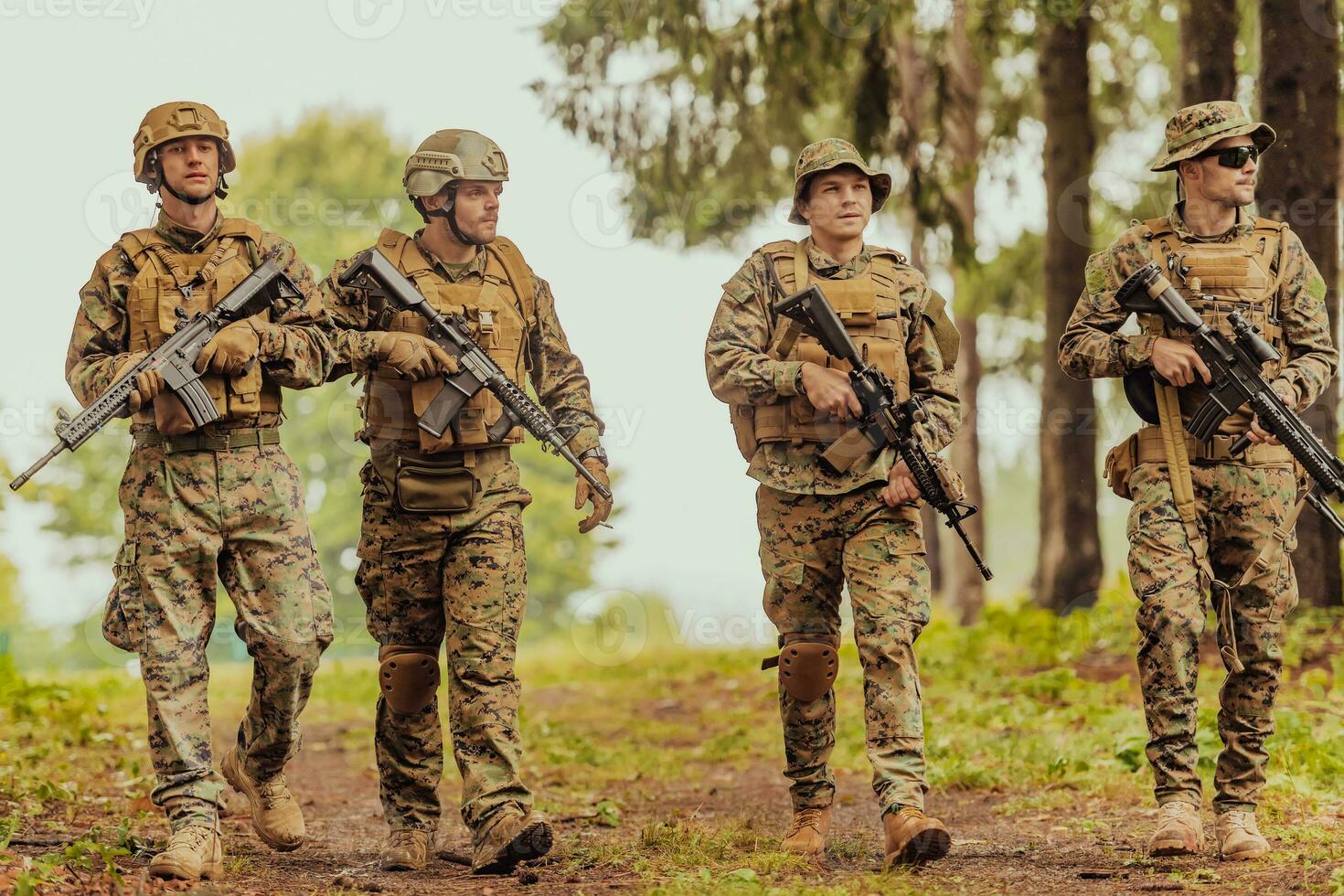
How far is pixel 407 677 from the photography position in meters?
6.17

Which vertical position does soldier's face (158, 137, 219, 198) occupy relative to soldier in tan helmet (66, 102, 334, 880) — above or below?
above

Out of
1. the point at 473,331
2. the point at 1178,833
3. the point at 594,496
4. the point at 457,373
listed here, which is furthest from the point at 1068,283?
the point at 457,373

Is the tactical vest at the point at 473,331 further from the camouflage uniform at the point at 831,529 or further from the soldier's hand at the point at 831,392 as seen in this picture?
the soldier's hand at the point at 831,392

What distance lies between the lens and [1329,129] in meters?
10.3

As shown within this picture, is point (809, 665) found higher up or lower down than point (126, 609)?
lower down

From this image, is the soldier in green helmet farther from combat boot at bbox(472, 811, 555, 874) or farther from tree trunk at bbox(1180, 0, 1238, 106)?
tree trunk at bbox(1180, 0, 1238, 106)

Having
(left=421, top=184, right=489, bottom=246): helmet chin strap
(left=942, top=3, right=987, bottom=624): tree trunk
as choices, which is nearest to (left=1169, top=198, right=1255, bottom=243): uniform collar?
(left=421, top=184, right=489, bottom=246): helmet chin strap

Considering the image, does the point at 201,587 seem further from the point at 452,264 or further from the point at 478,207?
the point at 478,207

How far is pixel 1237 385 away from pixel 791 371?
5.51 ft

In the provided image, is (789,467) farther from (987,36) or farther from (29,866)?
(987,36)

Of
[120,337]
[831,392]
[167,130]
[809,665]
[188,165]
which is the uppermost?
[167,130]

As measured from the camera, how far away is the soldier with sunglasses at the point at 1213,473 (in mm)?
5938

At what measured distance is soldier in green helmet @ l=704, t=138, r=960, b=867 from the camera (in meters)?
5.91

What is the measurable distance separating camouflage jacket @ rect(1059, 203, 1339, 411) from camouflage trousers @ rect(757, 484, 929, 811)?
3.15 feet
